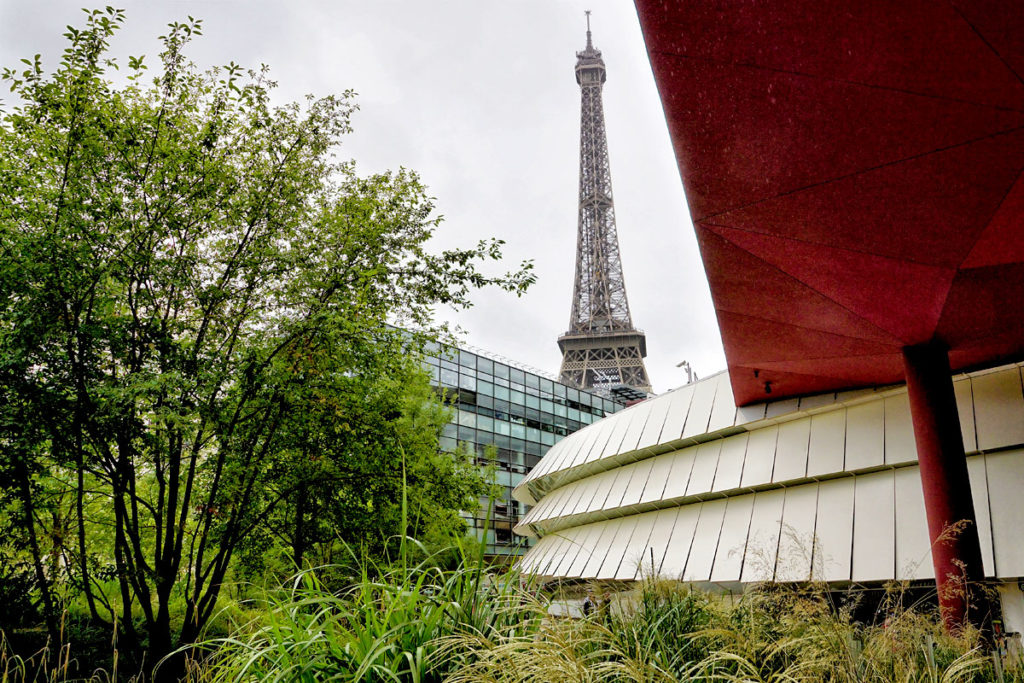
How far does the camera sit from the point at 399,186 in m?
9.64

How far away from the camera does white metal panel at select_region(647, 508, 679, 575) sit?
12296mm

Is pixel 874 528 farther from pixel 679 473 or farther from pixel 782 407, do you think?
pixel 679 473

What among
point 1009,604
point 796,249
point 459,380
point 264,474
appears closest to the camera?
point 796,249

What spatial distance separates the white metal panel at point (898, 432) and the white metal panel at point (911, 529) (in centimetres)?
23

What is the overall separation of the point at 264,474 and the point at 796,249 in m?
7.73

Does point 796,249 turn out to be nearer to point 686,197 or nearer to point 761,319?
point 686,197

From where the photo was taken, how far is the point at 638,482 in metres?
14.5

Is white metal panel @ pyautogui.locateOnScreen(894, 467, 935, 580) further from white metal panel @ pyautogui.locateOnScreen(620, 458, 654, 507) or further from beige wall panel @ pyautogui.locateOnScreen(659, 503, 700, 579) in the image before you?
white metal panel @ pyautogui.locateOnScreen(620, 458, 654, 507)

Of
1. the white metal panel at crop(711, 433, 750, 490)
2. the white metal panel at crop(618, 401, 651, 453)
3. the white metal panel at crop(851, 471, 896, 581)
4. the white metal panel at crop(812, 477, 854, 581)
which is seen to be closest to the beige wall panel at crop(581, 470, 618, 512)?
the white metal panel at crop(618, 401, 651, 453)

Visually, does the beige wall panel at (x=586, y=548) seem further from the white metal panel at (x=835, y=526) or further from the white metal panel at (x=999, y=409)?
the white metal panel at (x=999, y=409)

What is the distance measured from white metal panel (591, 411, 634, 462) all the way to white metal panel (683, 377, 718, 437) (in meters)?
2.26

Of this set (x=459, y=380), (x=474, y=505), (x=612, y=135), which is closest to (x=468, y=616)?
(x=474, y=505)

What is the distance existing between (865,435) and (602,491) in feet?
22.4

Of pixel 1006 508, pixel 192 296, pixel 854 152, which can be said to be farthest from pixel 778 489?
pixel 192 296
